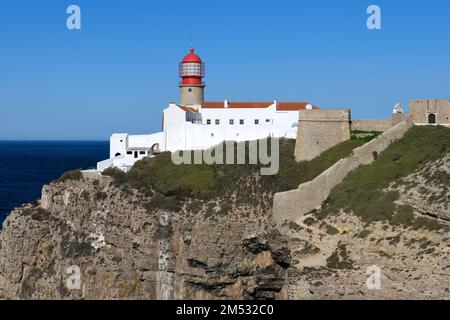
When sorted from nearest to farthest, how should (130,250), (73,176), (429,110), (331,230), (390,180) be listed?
(331,230) < (390,180) < (130,250) < (429,110) < (73,176)

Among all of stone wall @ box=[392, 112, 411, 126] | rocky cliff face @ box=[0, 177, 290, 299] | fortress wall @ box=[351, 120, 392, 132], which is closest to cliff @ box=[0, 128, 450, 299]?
rocky cliff face @ box=[0, 177, 290, 299]

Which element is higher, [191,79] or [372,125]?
[191,79]

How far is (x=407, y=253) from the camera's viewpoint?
2911 cm

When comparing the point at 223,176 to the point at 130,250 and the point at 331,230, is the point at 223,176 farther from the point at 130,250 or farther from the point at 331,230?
the point at 331,230

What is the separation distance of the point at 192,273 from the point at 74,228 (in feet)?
29.7

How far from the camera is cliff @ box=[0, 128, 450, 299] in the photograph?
98.4ft

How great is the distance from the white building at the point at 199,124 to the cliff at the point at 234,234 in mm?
2442

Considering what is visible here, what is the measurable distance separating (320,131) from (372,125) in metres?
3.66

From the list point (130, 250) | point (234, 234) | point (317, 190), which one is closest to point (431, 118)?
point (317, 190)

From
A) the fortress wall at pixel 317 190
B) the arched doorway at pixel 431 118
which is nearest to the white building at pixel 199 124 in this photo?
the fortress wall at pixel 317 190

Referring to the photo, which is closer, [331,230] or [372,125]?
[331,230]

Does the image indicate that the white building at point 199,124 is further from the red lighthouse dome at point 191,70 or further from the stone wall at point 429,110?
the stone wall at point 429,110

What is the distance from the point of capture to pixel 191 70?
5381cm

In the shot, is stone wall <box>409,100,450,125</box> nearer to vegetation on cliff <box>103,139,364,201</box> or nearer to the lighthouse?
vegetation on cliff <box>103,139,364,201</box>
